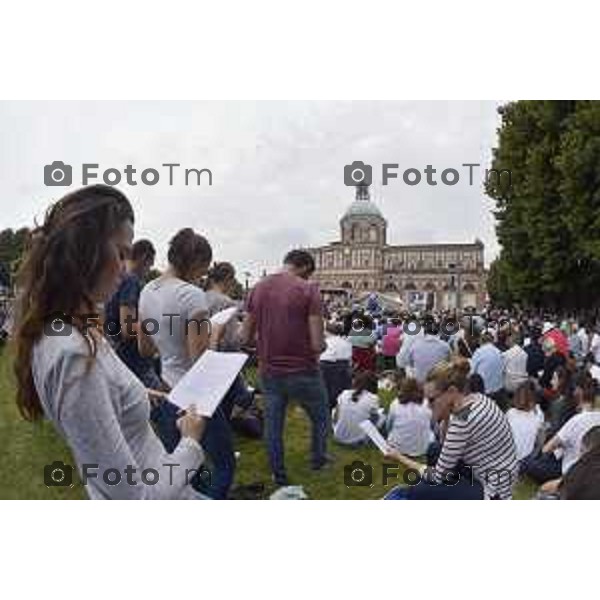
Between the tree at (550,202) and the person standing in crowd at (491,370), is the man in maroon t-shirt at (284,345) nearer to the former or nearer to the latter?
the person standing in crowd at (491,370)

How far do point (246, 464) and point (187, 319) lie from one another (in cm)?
265

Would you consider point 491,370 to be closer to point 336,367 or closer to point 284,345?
point 336,367

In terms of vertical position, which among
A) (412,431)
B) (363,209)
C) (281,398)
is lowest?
(412,431)

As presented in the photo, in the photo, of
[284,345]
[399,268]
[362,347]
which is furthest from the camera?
[399,268]

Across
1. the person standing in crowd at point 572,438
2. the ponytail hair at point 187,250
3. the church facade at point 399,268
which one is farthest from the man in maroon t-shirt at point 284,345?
the church facade at point 399,268

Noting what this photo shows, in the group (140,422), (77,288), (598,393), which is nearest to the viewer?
(77,288)

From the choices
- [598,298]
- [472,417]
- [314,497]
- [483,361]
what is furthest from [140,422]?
[598,298]

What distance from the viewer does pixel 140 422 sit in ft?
7.95

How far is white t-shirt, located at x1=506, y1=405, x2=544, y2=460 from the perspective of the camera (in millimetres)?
7738

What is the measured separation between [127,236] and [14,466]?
5.18 m

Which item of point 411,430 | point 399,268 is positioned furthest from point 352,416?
point 399,268

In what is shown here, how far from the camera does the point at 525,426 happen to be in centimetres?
789

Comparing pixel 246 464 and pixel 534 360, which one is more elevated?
pixel 534 360

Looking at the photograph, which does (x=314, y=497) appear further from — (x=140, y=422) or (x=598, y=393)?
(x=140, y=422)
